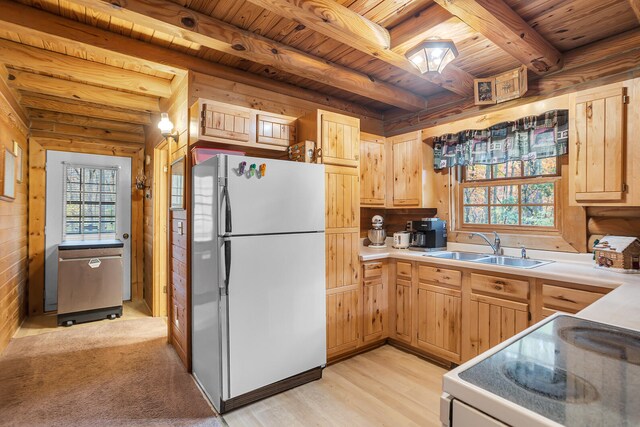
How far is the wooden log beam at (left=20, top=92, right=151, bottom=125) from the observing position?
Result: 11.6 ft

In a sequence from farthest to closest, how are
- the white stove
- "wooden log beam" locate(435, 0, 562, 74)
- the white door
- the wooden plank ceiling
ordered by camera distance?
1. the white door
2. the wooden plank ceiling
3. "wooden log beam" locate(435, 0, 562, 74)
4. the white stove

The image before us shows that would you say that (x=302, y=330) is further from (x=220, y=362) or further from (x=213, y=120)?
(x=213, y=120)

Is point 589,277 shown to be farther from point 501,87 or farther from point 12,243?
point 12,243

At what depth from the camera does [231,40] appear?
2.18m

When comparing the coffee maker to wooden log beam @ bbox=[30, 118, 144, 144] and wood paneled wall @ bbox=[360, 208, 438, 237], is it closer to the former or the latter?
wood paneled wall @ bbox=[360, 208, 438, 237]

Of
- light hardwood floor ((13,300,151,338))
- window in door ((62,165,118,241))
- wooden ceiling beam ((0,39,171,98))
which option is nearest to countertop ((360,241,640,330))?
wooden ceiling beam ((0,39,171,98))

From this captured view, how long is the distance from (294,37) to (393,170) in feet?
5.68

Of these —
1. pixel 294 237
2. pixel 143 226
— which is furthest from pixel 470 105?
pixel 143 226

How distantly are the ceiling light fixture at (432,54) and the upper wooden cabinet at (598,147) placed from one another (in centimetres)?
99

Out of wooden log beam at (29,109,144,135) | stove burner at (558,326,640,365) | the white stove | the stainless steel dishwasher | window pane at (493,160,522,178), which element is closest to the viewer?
the white stove

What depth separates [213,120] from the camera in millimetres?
2416

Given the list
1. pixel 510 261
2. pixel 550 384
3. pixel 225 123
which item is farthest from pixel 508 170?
pixel 550 384

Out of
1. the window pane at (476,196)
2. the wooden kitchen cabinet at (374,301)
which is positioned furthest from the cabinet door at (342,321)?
the window pane at (476,196)

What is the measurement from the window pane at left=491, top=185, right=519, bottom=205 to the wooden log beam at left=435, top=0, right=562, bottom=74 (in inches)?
38.9
